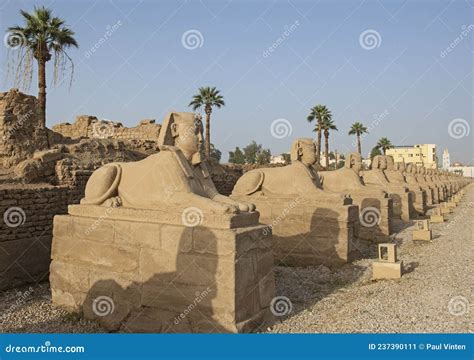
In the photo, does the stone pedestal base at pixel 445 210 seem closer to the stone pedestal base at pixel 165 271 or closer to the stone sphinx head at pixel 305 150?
the stone sphinx head at pixel 305 150

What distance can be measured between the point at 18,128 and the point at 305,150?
593 cm

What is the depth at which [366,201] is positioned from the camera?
9086 mm

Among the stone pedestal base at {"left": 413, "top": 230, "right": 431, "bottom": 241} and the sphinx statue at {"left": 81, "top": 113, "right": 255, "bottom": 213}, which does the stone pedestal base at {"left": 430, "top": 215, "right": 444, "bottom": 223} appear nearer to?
the stone pedestal base at {"left": 413, "top": 230, "right": 431, "bottom": 241}

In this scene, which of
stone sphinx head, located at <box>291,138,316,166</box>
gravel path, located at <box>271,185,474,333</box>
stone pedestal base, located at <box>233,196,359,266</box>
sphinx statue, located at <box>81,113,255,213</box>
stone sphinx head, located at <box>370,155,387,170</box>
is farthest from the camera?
stone sphinx head, located at <box>370,155,387,170</box>

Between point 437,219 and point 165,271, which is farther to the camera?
point 437,219

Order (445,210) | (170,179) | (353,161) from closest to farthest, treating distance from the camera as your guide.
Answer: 1. (170,179)
2. (353,161)
3. (445,210)

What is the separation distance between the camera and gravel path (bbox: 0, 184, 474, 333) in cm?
384

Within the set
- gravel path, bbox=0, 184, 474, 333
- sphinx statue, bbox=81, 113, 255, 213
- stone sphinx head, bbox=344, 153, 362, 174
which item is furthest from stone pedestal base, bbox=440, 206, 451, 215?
sphinx statue, bbox=81, 113, 255, 213

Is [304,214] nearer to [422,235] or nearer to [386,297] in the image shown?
[386,297]

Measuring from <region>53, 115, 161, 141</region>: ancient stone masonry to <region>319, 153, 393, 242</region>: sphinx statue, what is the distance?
33.4 feet

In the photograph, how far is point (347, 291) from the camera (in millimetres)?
5105

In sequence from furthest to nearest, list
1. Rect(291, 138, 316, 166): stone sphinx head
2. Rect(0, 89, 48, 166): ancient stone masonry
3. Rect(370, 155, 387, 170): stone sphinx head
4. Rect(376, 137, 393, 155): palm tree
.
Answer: Rect(376, 137, 393, 155): palm tree, Rect(370, 155, 387, 170): stone sphinx head, Rect(0, 89, 48, 166): ancient stone masonry, Rect(291, 138, 316, 166): stone sphinx head

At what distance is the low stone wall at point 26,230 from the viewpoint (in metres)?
5.91

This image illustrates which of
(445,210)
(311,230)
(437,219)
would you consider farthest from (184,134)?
(445,210)
